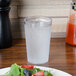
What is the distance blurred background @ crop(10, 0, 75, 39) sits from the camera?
3.96 feet

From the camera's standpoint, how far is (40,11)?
1.22 meters

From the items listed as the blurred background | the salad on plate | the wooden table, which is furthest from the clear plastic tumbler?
the blurred background

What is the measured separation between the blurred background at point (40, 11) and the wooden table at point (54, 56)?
0.40ft

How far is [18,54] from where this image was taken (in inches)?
39.2

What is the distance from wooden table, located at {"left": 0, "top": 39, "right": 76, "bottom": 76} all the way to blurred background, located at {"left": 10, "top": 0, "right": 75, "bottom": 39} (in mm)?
121

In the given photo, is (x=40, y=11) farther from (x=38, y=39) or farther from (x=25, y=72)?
(x=25, y=72)

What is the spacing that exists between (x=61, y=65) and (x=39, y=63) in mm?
93

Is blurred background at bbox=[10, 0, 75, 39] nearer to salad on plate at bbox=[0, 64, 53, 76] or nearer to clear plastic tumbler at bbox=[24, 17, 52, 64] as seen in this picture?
clear plastic tumbler at bbox=[24, 17, 52, 64]

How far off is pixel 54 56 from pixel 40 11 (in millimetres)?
352

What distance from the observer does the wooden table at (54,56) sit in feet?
2.86

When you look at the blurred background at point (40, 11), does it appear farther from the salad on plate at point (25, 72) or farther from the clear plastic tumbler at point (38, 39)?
the salad on plate at point (25, 72)

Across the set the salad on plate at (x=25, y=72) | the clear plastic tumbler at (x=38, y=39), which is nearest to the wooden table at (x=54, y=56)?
the clear plastic tumbler at (x=38, y=39)

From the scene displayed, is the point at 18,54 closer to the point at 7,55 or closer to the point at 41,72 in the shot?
the point at 7,55

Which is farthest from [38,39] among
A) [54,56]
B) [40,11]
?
[40,11]
